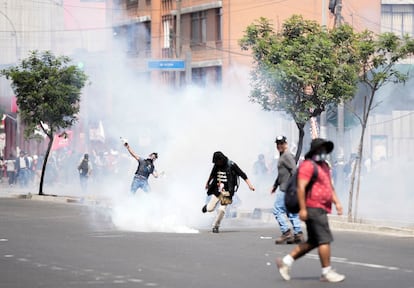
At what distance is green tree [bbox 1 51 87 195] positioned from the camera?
3862 cm

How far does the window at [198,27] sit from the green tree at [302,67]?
83.0 feet

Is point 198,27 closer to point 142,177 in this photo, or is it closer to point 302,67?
point 142,177

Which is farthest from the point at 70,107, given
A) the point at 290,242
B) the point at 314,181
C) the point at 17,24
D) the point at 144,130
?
the point at 17,24

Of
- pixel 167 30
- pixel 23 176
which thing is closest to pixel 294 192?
pixel 23 176

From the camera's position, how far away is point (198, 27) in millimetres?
54500

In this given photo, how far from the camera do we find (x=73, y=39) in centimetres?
6178

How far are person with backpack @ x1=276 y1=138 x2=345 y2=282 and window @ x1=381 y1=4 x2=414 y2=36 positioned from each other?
145 ft

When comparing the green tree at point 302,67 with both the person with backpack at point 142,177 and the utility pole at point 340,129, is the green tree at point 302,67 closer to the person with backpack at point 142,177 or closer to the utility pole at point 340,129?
the person with backpack at point 142,177

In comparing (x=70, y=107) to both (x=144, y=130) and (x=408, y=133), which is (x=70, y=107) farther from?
(x=408, y=133)

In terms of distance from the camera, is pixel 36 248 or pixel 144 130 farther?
pixel 144 130

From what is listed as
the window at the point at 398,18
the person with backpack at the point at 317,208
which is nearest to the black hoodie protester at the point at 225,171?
the person with backpack at the point at 317,208

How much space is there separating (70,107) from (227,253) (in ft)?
75.2

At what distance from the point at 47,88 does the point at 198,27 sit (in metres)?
17.1

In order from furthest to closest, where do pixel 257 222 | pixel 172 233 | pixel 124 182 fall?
1. pixel 124 182
2. pixel 257 222
3. pixel 172 233
